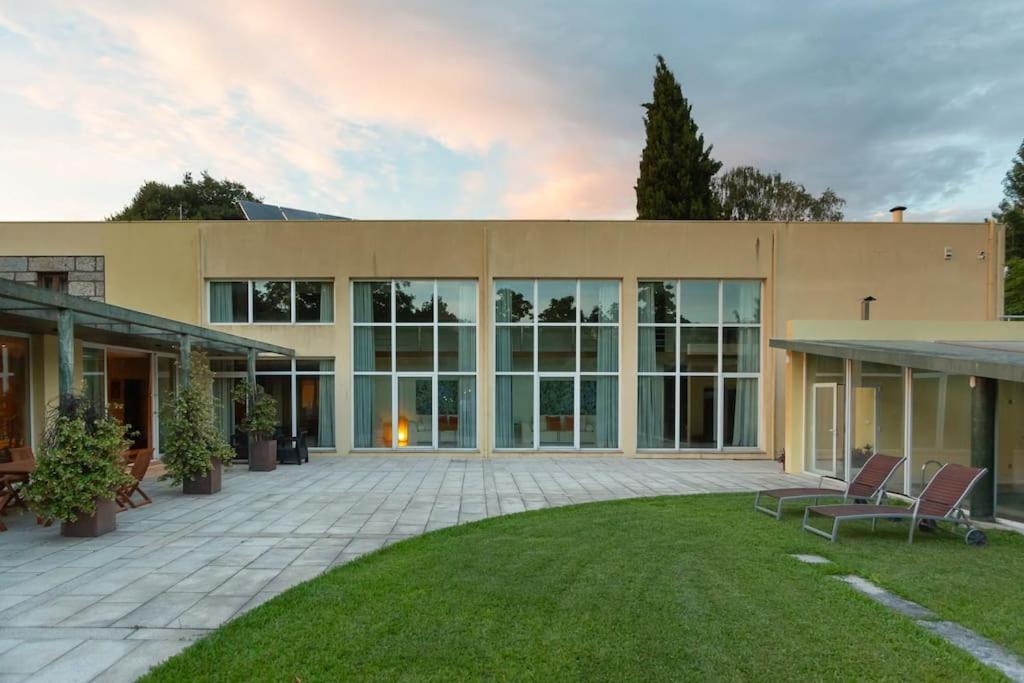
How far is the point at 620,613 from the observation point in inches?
158

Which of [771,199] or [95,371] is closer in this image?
[95,371]

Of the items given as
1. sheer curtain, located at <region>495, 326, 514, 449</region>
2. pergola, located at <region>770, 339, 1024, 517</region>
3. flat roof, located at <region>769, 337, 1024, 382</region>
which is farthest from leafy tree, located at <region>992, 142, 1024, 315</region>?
sheer curtain, located at <region>495, 326, 514, 449</region>

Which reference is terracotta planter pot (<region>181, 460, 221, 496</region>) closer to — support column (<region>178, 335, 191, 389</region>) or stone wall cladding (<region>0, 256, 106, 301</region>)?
support column (<region>178, 335, 191, 389</region>)

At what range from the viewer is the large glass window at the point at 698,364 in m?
15.0

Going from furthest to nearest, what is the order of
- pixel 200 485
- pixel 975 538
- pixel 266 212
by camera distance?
pixel 266 212
pixel 200 485
pixel 975 538

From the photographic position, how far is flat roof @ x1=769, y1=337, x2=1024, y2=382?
715 centimetres

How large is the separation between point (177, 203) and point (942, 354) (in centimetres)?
3750

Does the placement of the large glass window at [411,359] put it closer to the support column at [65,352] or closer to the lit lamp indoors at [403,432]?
the lit lamp indoors at [403,432]

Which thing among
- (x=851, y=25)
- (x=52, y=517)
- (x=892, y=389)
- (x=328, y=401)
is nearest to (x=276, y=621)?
(x=52, y=517)

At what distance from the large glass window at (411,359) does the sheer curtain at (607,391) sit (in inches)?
127

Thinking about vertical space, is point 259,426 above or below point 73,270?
below

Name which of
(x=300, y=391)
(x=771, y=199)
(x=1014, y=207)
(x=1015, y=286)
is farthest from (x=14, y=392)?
(x=1014, y=207)

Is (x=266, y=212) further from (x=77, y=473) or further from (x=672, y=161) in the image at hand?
(x=672, y=161)

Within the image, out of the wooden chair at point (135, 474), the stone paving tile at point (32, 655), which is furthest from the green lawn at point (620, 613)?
the wooden chair at point (135, 474)
